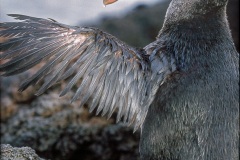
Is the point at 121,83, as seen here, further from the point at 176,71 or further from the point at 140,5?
the point at 140,5

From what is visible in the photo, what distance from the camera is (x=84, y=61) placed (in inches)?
140

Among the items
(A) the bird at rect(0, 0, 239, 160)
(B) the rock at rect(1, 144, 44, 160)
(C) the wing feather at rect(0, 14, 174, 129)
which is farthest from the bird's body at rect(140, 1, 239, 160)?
(B) the rock at rect(1, 144, 44, 160)

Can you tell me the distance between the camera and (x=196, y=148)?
12.0 feet

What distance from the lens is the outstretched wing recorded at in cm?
351

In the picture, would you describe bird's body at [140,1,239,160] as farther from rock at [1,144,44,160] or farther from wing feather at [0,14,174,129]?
rock at [1,144,44,160]

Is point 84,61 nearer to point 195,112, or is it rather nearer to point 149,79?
point 149,79

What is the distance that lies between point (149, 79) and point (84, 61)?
0.40 meters

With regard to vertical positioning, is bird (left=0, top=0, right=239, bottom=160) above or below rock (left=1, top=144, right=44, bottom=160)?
above

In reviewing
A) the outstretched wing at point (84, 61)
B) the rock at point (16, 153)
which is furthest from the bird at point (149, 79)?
the rock at point (16, 153)

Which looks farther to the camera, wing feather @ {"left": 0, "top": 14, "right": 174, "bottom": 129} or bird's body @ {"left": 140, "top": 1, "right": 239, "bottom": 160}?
bird's body @ {"left": 140, "top": 1, "right": 239, "bottom": 160}

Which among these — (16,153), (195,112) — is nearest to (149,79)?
(195,112)

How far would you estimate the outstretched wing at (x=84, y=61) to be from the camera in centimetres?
351

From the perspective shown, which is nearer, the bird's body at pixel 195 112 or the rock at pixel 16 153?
the rock at pixel 16 153

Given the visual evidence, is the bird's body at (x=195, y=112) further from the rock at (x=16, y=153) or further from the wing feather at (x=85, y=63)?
the rock at (x=16, y=153)
